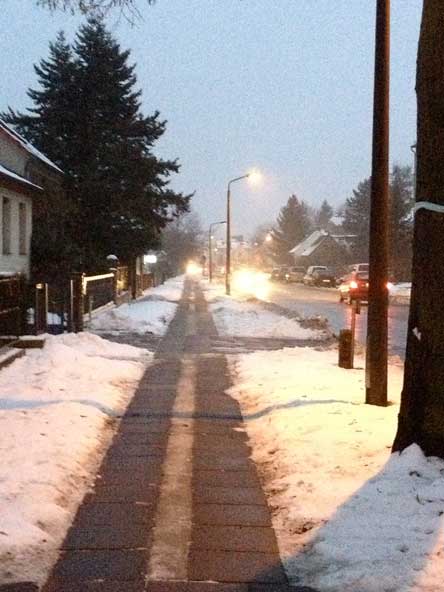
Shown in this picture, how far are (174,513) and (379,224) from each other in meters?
4.89

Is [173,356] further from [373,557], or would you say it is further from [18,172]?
[18,172]

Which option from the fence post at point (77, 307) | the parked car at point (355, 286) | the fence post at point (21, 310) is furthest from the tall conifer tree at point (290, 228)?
the fence post at point (21, 310)

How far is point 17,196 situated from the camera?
1019 inches

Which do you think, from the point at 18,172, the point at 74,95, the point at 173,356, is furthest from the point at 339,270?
the point at 173,356

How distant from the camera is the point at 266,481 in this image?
6965mm

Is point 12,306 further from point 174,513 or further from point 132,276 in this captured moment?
point 132,276

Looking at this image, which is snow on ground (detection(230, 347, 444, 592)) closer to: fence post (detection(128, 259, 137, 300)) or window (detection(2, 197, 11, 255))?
window (detection(2, 197, 11, 255))

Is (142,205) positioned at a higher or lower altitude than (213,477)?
higher

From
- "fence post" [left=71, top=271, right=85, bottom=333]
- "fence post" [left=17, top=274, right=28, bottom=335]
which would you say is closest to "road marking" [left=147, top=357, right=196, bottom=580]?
"fence post" [left=17, top=274, right=28, bottom=335]

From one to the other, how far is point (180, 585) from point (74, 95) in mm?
37778

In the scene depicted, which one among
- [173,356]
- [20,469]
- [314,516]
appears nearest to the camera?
[314,516]

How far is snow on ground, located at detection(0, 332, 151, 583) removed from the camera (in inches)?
204

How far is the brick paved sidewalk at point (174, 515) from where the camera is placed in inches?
189

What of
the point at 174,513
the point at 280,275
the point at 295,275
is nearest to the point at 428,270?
the point at 174,513
